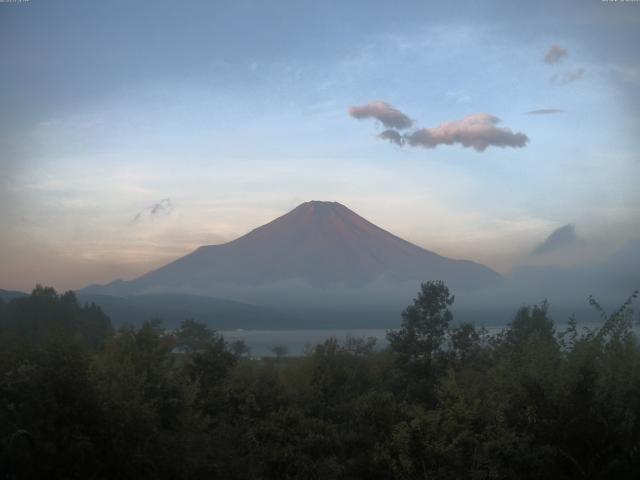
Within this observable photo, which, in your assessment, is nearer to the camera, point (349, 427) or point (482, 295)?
point (349, 427)

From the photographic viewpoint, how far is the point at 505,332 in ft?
79.7

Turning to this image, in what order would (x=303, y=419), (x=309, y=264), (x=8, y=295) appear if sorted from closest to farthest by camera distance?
(x=303, y=419) < (x=8, y=295) < (x=309, y=264)

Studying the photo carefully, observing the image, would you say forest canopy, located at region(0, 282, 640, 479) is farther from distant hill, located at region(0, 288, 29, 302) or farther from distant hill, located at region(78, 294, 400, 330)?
distant hill, located at region(78, 294, 400, 330)

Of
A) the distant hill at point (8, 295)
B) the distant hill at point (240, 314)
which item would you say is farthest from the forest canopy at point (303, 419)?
the distant hill at point (240, 314)

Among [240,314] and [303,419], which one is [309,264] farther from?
[303,419]

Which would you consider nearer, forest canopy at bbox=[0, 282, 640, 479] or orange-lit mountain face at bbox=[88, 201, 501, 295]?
forest canopy at bbox=[0, 282, 640, 479]

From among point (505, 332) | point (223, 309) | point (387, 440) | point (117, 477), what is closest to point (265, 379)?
point (387, 440)

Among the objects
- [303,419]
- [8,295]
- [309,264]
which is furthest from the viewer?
[309,264]

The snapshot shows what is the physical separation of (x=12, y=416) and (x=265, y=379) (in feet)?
28.6

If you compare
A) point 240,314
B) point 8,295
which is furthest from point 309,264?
point 8,295

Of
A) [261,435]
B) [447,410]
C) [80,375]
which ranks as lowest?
[261,435]

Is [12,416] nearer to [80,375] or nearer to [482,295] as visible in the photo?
[80,375]

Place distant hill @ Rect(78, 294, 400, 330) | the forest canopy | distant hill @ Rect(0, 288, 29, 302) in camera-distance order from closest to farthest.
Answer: the forest canopy → distant hill @ Rect(0, 288, 29, 302) → distant hill @ Rect(78, 294, 400, 330)

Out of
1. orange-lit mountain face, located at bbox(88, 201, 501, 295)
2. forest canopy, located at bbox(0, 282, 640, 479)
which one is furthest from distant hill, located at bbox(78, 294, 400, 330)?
forest canopy, located at bbox(0, 282, 640, 479)
